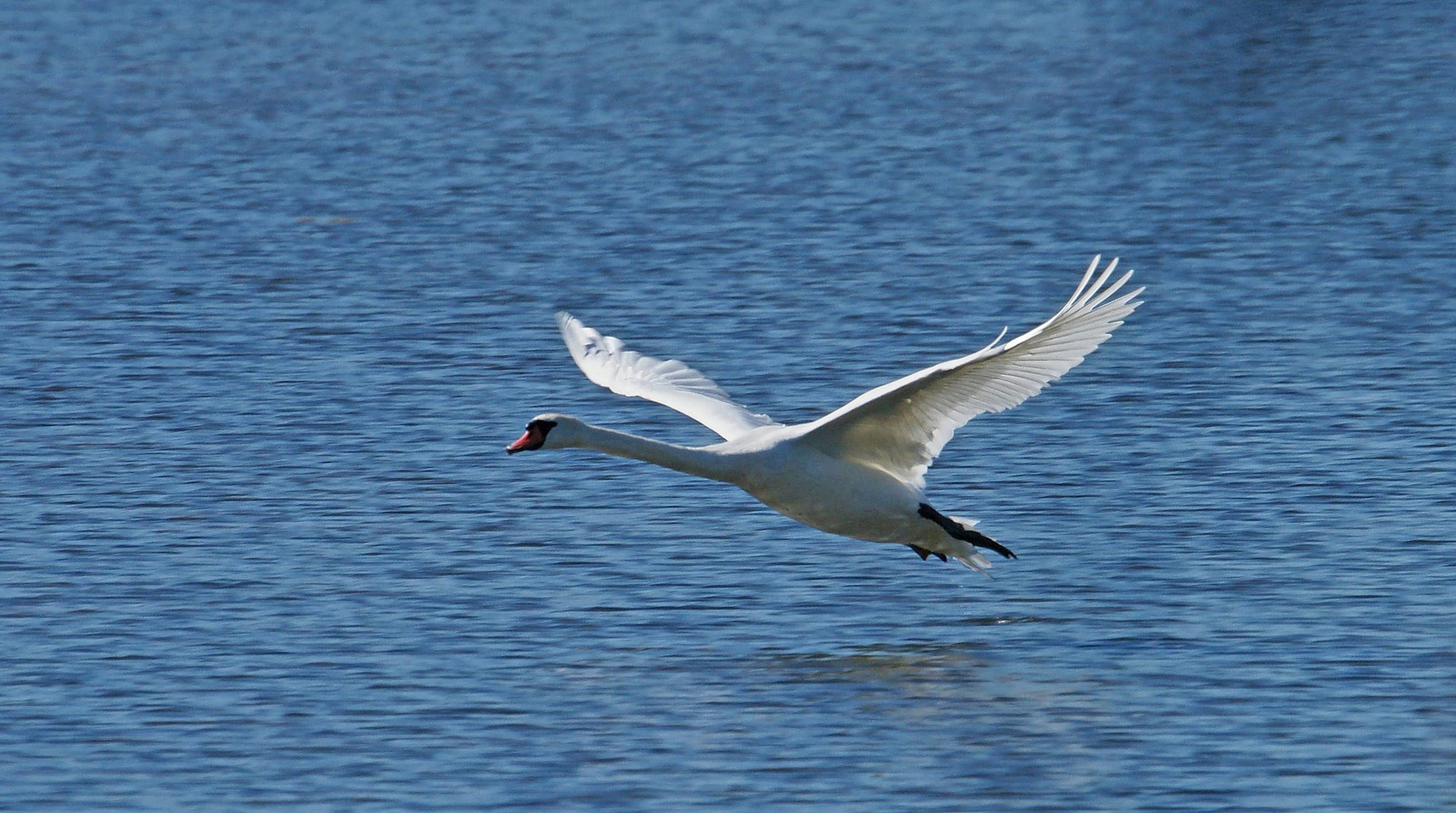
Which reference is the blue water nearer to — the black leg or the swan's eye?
the black leg

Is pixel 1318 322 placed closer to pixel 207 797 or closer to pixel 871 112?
pixel 207 797

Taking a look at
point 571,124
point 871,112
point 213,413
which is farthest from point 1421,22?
point 213,413

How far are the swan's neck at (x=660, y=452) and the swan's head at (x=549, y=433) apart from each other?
0.04m

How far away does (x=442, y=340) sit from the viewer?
49.9 feet

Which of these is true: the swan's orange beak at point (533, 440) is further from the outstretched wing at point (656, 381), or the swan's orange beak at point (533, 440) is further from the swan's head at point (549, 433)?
the outstretched wing at point (656, 381)

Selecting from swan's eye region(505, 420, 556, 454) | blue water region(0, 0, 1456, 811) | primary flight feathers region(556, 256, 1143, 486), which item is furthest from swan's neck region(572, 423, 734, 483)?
blue water region(0, 0, 1456, 811)

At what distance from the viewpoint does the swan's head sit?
9.76 metres

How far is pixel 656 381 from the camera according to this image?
1097cm

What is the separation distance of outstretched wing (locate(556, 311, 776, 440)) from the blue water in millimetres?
563

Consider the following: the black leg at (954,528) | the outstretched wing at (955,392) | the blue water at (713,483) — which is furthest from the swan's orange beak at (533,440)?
the black leg at (954,528)

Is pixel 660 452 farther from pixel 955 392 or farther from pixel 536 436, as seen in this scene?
pixel 955 392

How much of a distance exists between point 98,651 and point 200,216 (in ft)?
37.9

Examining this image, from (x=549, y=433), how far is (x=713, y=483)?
2.36 metres

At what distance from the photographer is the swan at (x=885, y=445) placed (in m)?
9.19
